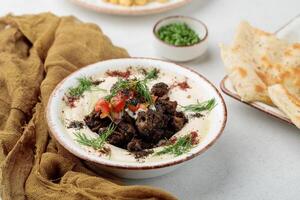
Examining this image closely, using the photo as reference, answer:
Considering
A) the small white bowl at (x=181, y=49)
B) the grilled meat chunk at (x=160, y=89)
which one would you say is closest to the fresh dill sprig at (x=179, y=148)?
the grilled meat chunk at (x=160, y=89)

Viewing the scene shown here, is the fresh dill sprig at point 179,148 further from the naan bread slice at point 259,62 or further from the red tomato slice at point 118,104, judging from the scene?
the naan bread slice at point 259,62

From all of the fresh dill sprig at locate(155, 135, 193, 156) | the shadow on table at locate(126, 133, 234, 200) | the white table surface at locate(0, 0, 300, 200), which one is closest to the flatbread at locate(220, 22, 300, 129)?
the white table surface at locate(0, 0, 300, 200)

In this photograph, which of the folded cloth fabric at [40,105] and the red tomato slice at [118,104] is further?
the red tomato slice at [118,104]

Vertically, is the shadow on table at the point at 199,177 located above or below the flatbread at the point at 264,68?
below

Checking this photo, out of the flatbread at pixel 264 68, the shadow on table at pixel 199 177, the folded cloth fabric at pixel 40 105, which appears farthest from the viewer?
the flatbread at pixel 264 68

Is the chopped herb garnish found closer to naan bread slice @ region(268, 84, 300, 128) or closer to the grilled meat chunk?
the grilled meat chunk

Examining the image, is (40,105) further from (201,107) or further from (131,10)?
(131,10)
